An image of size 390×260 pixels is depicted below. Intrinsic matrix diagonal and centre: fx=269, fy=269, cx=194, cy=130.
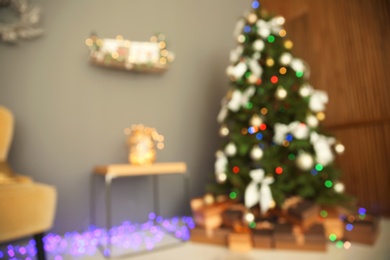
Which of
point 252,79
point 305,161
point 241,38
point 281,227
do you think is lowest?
point 281,227

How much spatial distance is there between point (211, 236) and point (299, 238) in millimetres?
498

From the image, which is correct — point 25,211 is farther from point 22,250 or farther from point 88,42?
point 88,42

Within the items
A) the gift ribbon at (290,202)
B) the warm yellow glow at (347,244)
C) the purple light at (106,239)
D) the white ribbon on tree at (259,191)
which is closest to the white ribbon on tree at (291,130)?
the white ribbon on tree at (259,191)

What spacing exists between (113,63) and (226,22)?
1356mm

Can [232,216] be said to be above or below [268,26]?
below

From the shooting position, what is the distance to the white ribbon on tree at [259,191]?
5.33 ft

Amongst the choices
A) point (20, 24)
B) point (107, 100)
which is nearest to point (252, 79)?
point (107, 100)

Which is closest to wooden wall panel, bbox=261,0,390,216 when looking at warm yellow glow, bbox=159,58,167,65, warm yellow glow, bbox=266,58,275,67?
warm yellow glow, bbox=266,58,275,67

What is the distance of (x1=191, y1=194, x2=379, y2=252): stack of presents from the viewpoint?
146 cm

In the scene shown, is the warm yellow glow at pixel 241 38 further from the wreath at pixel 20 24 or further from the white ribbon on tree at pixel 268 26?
the wreath at pixel 20 24

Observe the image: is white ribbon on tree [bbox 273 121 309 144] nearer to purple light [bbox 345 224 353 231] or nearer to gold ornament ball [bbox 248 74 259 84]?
gold ornament ball [bbox 248 74 259 84]

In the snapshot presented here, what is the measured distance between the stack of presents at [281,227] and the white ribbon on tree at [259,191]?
0.26 ft

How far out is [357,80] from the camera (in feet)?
7.55

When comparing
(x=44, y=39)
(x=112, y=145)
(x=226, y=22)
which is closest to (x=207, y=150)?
(x=112, y=145)
